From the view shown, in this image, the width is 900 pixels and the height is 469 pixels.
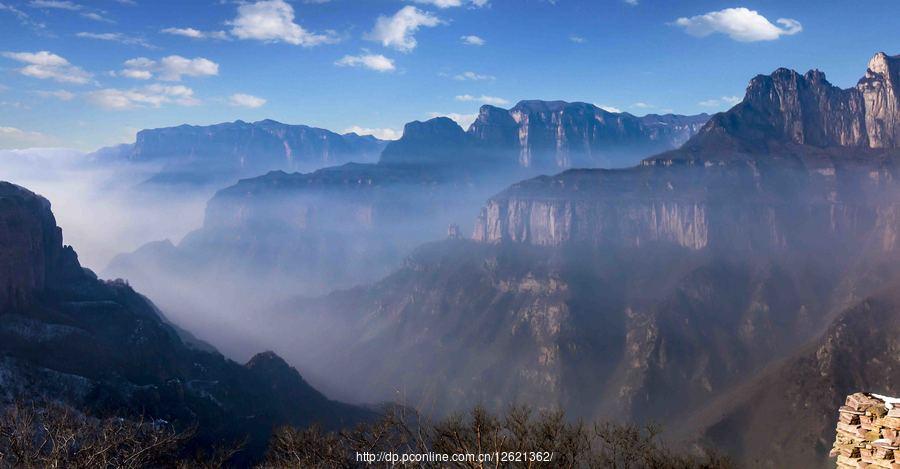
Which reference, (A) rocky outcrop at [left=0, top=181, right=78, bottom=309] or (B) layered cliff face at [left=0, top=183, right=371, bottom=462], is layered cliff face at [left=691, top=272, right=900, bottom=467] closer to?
(B) layered cliff face at [left=0, top=183, right=371, bottom=462]

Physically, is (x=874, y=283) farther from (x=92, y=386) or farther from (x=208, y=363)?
(x=92, y=386)

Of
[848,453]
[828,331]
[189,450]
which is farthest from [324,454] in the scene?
[828,331]

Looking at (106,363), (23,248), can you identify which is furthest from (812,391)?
(23,248)

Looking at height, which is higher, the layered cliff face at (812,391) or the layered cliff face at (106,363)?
the layered cliff face at (106,363)

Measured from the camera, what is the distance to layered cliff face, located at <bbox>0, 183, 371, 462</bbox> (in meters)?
86.4

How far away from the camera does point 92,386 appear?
87.9m

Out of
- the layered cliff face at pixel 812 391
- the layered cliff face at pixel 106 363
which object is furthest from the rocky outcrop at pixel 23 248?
the layered cliff face at pixel 812 391

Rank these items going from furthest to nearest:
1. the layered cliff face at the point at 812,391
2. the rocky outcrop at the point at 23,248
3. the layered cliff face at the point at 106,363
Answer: the layered cliff face at the point at 812,391 < the rocky outcrop at the point at 23,248 < the layered cliff face at the point at 106,363

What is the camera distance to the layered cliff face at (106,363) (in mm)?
86438

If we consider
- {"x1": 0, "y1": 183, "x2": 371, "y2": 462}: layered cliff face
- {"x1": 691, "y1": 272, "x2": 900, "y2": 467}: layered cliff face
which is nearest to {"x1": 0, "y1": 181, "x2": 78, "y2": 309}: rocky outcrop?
{"x1": 0, "y1": 183, "x2": 371, "y2": 462}: layered cliff face

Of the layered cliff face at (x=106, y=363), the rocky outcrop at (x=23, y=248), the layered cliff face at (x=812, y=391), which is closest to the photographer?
the layered cliff face at (x=106, y=363)

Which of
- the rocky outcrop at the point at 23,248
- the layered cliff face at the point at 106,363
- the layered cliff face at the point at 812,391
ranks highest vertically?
the rocky outcrop at the point at 23,248

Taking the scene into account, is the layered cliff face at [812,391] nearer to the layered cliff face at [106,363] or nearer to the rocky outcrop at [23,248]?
the layered cliff face at [106,363]

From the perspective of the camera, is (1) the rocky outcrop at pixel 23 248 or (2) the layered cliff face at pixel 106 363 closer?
(2) the layered cliff face at pixel 106 363
